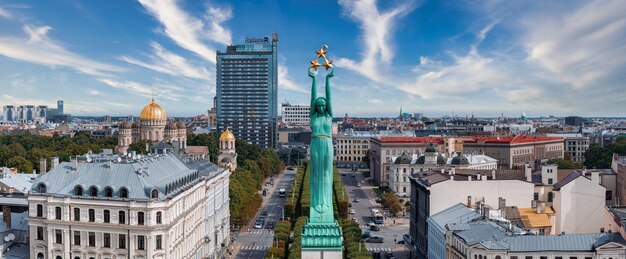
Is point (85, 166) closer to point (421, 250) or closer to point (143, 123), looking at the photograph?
point (421, 250)

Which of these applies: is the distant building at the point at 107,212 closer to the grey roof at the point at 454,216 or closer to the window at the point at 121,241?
the window at the point at 121,241

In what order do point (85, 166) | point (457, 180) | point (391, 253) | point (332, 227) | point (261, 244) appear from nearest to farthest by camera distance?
1. point (332, 227)
2. point (85, 166)
3. point (457, 180)
4. point (391, 253)
5. point (261, 244)

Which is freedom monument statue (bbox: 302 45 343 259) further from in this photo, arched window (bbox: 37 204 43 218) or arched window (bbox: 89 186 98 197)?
arched window (bbox: 37 204 43 218)

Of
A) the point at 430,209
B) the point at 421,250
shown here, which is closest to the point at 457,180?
the point at 430,209

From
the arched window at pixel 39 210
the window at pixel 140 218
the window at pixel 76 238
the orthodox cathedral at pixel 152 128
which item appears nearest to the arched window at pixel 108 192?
the window at pixel 140 218

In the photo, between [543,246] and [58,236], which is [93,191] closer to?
[58,236]

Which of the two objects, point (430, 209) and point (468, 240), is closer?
point (468, 240)

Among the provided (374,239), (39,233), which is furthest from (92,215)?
(374,239)
